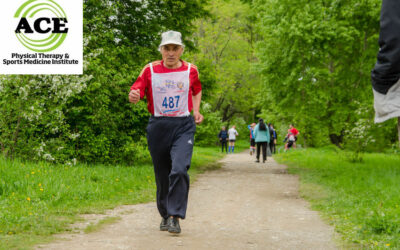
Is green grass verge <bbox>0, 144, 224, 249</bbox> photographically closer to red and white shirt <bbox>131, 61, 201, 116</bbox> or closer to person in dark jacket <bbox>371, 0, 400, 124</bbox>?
red and white shirt <bbox>131, 61, 201, 116</bbox>

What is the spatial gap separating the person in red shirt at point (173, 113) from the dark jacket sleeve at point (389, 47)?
3.01 metres

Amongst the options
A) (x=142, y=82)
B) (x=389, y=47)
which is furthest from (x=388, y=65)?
(x=142, y=82)

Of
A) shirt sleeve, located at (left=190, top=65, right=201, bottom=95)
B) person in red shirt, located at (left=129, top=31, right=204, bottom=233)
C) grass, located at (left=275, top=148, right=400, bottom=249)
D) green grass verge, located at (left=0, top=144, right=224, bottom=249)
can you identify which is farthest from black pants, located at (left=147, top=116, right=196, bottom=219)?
grass, located at (left=275, top=148, right=400, bottom=249)

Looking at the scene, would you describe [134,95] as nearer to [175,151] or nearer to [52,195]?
[175,151]

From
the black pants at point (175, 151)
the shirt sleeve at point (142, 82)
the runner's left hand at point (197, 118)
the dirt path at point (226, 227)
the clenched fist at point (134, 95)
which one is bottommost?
the dirt path at point (226, 227)

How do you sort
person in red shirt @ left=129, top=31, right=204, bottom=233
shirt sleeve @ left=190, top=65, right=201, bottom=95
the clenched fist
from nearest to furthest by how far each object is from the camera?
the clenched fist < person in red shirt @ left=129, top=31, right=204, bottom=233 < shirt sleeve @ left=190, top=65, right=201, bottom=95

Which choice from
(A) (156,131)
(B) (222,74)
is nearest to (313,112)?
(A) (156,131)

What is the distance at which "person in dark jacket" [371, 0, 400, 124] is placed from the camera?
2404 mm

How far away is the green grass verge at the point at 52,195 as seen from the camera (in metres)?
5.41

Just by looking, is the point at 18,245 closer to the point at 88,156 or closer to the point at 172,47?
the point at 172,47

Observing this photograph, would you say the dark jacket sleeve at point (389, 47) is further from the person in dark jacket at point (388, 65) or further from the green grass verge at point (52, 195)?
the green grass verge at point (52, 195)

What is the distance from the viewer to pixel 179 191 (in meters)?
5.29

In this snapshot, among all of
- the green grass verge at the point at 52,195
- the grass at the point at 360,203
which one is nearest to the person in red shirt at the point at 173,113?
the green grass verge at the point at 52,195

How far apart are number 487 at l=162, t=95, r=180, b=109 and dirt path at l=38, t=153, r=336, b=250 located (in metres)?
1.48
